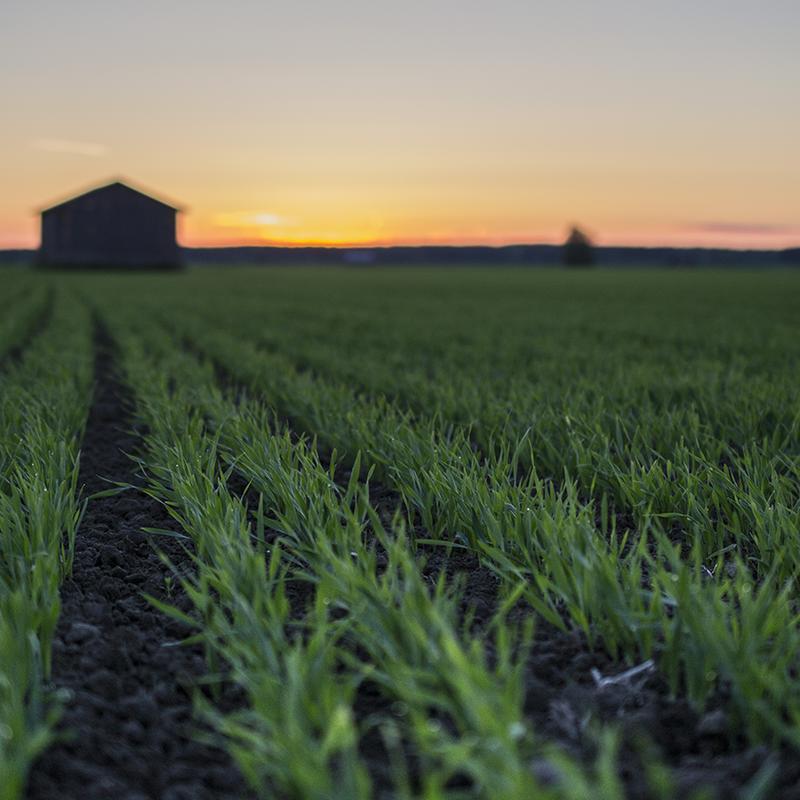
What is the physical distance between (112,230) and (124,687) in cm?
4884

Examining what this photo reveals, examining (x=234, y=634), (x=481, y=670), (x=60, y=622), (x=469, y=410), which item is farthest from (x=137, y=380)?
(x=481, y=670)

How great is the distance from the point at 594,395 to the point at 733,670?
3.59 meters

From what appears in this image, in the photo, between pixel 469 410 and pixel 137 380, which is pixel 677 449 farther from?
pixel 137 380

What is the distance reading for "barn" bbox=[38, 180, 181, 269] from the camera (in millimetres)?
46875

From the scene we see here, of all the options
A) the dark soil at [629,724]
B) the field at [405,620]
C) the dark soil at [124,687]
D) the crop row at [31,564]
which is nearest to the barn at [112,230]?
the crop row at [31,564]

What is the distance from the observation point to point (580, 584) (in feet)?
6.40

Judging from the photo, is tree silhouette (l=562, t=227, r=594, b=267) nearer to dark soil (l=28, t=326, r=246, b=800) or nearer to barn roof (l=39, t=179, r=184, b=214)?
barn roof (l=39, t=179, r=184, b=214)

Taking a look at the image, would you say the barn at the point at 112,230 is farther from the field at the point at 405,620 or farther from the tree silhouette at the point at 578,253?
the tree silhouette at the point at 578,253

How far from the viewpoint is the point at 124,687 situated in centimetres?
188

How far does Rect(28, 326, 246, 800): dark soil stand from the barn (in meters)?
47.3

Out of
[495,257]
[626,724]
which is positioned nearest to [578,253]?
[495,257]

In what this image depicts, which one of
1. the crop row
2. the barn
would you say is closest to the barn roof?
the barn

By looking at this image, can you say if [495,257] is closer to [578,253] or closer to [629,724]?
[578,253]

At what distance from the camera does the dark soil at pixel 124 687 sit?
1.54 m
